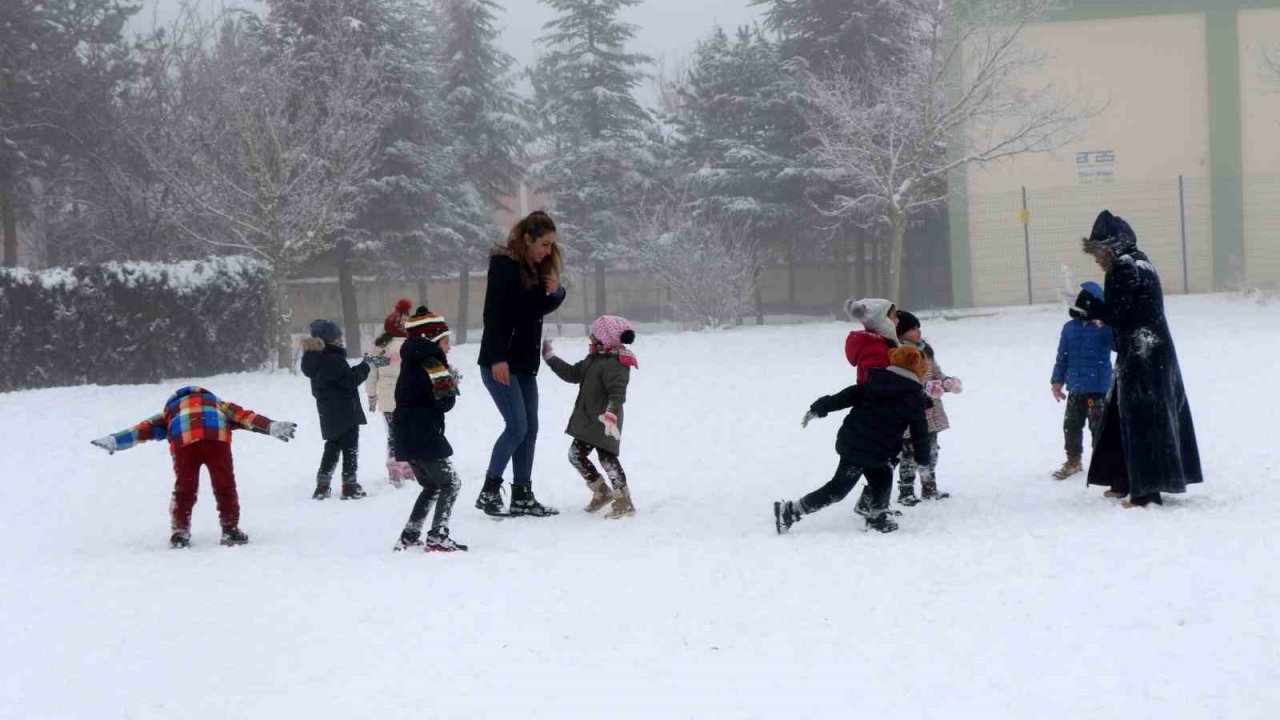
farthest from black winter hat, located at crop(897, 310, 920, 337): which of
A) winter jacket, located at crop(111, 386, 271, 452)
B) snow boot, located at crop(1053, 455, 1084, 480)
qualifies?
winter jacket, located at crop(111, 386, 271, 452)

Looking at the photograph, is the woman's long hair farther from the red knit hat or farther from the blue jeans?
the red knit hat

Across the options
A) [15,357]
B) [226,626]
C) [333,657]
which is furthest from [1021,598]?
[15,357]

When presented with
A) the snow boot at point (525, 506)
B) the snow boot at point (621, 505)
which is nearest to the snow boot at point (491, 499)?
the snow boot at point (525, 506)

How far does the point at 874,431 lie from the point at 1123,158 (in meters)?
26.6

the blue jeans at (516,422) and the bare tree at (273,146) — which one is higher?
the bare tree at (273,146)

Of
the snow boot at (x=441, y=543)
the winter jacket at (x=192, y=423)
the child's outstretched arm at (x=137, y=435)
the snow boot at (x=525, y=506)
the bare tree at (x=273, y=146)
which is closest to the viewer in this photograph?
the snow boot at (x=441, y=543)

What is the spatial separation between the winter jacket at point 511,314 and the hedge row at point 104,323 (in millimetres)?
12897

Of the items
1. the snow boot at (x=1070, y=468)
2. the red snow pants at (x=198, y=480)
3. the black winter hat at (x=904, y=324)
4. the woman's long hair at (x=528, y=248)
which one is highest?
the woman's long hair at (x=528, y=248)

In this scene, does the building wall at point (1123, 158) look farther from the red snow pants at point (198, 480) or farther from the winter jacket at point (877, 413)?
the red snow pants at point (198, 480)

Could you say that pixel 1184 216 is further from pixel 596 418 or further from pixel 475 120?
pixel 596 418

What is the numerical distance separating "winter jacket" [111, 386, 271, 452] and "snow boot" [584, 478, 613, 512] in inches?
91.1

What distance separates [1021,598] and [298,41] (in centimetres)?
2656

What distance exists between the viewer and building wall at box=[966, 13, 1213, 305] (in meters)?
31.1

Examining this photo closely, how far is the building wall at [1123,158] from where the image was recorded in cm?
3106
